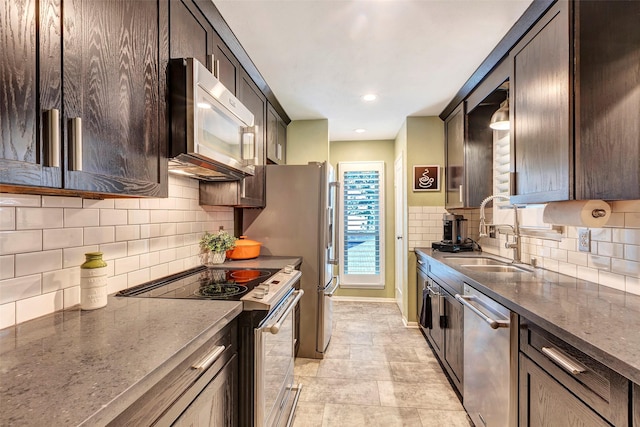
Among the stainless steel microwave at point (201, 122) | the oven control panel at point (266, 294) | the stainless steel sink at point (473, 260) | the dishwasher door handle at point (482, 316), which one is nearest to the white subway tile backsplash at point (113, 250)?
the stainless steel microwave at point (201, 122)

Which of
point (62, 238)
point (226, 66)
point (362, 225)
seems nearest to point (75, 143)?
point (62, 238)

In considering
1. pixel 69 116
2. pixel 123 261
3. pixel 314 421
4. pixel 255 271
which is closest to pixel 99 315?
pixel 123 261

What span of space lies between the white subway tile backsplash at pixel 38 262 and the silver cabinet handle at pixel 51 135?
0.50 meters

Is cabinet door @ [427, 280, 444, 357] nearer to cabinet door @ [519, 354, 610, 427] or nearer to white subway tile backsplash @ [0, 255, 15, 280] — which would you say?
cabinet door @ [519, 354, 610, 427]

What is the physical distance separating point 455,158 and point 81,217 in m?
3.07

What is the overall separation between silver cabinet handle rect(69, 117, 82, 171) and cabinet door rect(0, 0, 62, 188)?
0.03 metres

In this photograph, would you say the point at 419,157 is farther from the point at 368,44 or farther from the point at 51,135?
the point at 51,135

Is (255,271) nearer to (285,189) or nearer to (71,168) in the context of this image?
(285,189)

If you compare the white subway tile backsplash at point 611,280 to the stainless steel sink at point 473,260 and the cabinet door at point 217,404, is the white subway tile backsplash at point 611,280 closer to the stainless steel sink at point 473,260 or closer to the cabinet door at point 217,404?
the stainless steel sink at point 473,260

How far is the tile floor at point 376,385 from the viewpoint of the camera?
6.35ft

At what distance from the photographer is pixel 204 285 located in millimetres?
1617

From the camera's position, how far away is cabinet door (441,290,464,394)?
203 cm

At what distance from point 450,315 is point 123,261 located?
2.11 metres

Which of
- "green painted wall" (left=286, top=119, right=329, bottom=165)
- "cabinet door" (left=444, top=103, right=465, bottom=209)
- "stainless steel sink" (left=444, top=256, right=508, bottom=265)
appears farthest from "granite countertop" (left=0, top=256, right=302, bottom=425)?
"green painted wall" (left=286, top=119, right=329, bottom=165)
